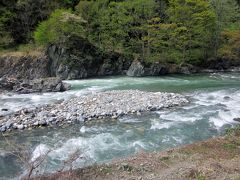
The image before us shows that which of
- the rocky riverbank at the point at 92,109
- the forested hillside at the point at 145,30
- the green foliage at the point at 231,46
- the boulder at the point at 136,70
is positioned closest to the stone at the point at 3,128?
the rocky riverbank at the point at 92,109

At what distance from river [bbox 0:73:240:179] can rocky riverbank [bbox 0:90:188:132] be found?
2.20ft

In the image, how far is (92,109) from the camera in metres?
16.7

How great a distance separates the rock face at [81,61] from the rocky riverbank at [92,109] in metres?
11.6

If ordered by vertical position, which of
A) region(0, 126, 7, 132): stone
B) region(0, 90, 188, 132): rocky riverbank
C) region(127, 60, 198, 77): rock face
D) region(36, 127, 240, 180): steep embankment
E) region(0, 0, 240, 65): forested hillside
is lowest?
region(127, 60, 198, 77): rock face

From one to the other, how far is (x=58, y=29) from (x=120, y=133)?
20535mm

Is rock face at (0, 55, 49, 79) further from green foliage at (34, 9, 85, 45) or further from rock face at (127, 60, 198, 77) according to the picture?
rock face at (127, 60, 198, 77)

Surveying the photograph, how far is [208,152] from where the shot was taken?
33.4 ft

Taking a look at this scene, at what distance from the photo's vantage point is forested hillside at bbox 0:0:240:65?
31.9 m

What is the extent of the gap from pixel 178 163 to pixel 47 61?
78.1 ft

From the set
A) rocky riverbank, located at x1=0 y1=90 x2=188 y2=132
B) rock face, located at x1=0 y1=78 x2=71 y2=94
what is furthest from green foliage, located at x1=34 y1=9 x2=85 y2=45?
rocky riverbank, located at x1=0 y1=90 x2=188 y2=132

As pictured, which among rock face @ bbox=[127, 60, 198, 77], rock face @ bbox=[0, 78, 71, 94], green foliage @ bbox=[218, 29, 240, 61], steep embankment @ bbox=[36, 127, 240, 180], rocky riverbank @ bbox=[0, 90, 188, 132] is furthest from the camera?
green foliage @ bbox=[218, 29, 240, 61]

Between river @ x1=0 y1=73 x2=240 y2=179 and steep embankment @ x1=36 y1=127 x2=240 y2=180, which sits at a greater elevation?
steep embankment @ x1=36 y1=127 x2=240 y2=180

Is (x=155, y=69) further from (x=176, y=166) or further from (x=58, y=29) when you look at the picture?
(x=176, y=166)

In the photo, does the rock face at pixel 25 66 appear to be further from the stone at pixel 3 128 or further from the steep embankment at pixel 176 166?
the steep embankment at pixel 176 166
